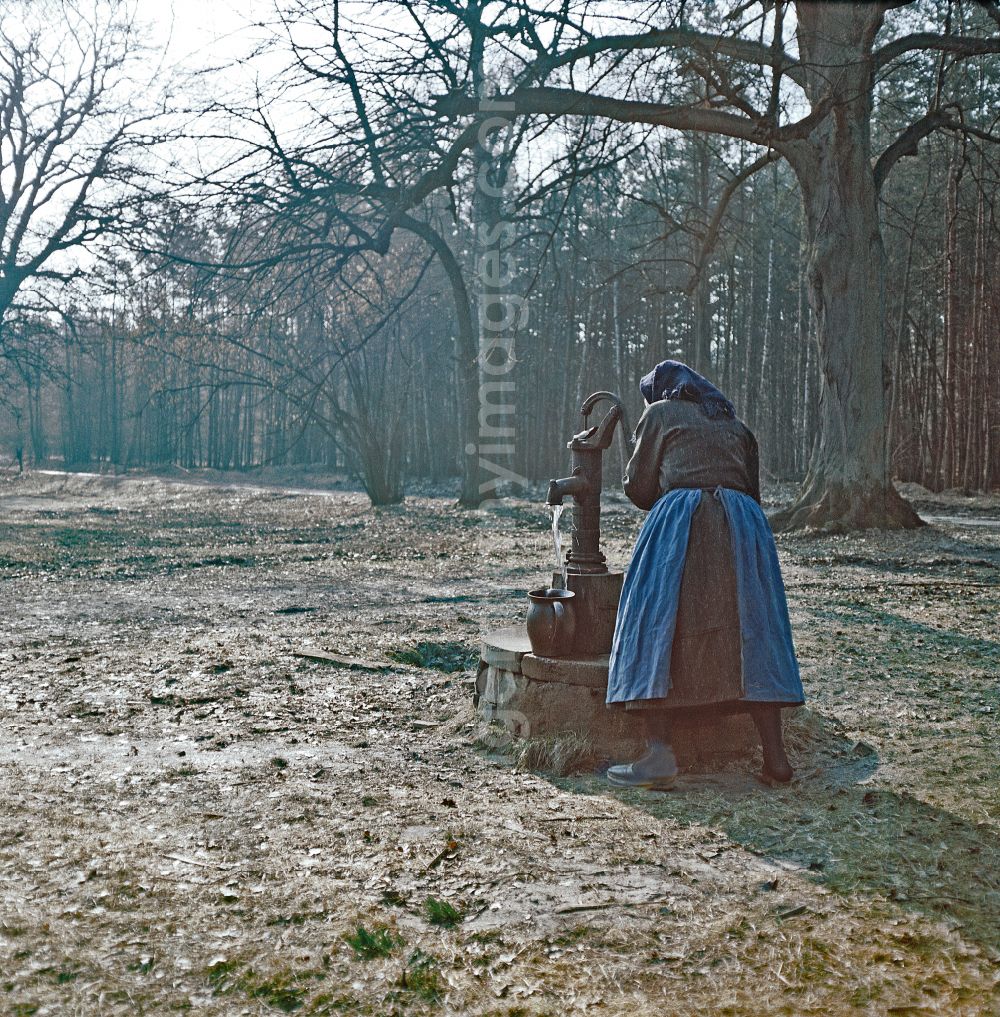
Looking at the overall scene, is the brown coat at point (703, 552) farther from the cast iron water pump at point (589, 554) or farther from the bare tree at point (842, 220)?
the bare tree at point (842, 220)

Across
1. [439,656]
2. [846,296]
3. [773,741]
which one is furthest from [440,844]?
[846,296]

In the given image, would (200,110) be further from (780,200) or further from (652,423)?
(780,200)

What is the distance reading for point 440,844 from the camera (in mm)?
3080

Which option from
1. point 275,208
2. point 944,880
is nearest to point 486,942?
point 944,880

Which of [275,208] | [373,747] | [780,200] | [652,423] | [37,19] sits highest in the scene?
[37,19]

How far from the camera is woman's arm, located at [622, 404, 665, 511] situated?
375cm

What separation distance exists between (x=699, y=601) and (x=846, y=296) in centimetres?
887

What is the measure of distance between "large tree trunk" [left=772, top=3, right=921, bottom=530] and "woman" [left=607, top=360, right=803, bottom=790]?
8369 mm

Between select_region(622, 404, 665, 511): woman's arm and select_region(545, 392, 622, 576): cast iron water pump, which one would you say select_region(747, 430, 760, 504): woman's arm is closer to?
select_region(622, 404, 665, 511): woman's arm

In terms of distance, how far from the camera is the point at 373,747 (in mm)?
4246

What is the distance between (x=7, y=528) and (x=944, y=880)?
15145mm

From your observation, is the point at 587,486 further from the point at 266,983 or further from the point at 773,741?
the point at 266,983

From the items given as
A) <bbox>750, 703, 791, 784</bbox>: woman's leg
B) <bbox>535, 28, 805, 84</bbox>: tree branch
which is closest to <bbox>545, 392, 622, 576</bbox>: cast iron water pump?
<bbox>750, 703, 791, 784</bbox>: woman's leg

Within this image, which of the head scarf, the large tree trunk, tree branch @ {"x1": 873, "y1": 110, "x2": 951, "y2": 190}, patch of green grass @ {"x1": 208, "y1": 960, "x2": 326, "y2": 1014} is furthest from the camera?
tree branch @ {"x1": 873, "y1": 110, "x2": 951, "y2": 190}
